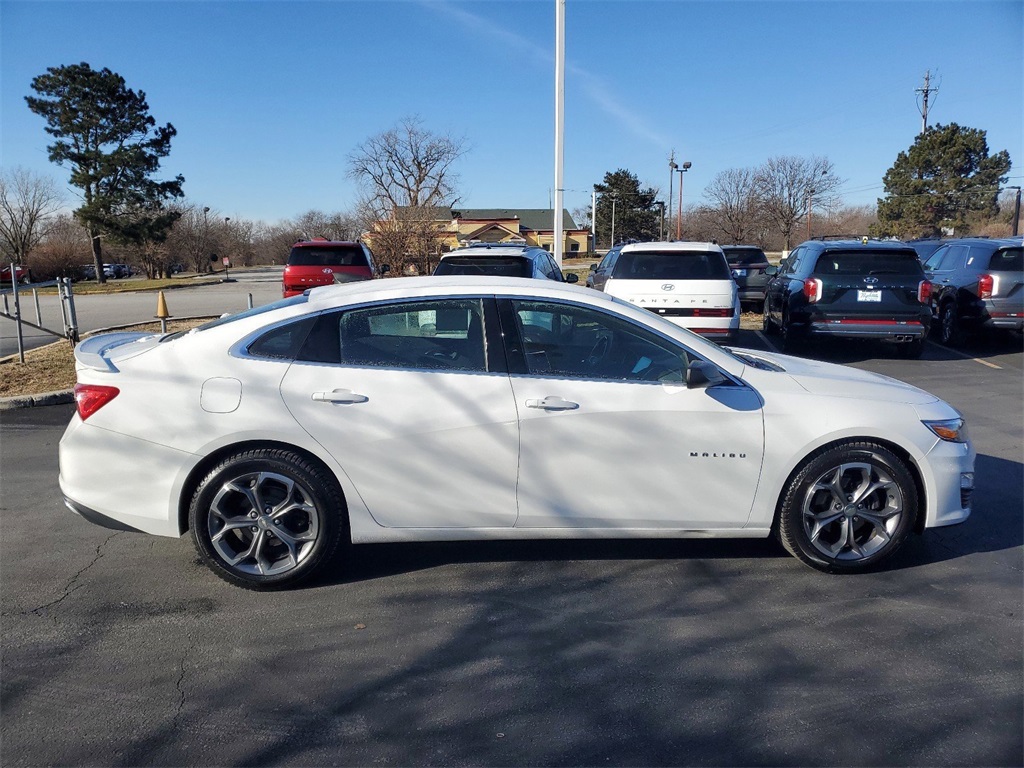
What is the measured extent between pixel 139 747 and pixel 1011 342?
14852 mm

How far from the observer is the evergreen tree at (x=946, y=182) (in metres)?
49.9

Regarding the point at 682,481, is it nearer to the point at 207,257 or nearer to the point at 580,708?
the point at 580,708

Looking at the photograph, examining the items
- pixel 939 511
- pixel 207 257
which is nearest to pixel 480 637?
pixel 939 511

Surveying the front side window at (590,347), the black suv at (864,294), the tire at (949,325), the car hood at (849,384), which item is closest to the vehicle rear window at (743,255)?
the tire at (949,325)

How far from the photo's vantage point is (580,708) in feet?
10.00

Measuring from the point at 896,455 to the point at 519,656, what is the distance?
2324mm

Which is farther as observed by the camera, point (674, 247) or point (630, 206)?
point (630, 206)

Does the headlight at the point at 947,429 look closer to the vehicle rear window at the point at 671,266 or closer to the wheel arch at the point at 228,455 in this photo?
the wheel arch at the point at 228,455

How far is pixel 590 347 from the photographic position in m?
4.23

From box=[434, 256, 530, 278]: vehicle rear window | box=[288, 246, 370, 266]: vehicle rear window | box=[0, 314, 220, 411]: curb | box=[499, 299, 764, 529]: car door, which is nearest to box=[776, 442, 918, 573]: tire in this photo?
box=[499, 299, 764, 529]: car door

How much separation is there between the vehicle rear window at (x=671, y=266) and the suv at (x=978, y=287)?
15.0ft

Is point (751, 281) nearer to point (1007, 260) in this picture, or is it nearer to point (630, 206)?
point (1007, 260)

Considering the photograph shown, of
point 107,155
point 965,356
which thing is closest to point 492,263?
point 965,356

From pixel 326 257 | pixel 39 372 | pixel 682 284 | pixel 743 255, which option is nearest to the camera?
pixel 39 372
